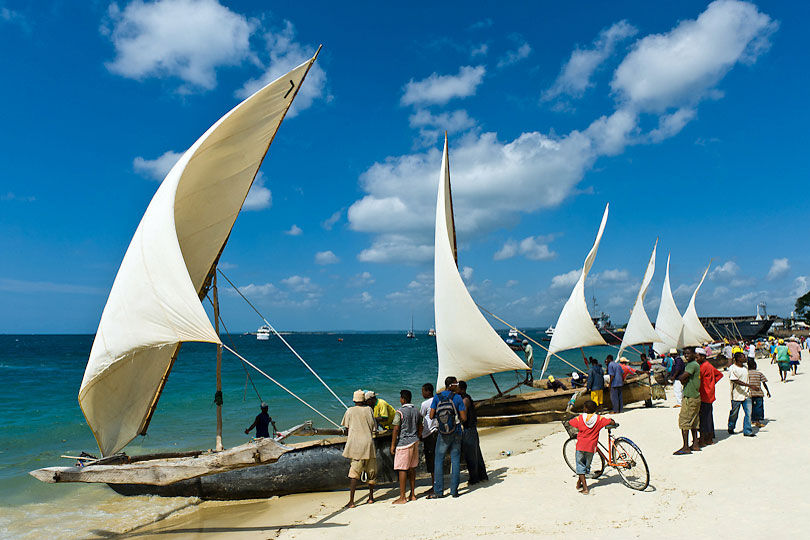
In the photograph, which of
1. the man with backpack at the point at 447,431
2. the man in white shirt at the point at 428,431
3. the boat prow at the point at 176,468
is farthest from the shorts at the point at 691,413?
the boat prow at the point at 176,468

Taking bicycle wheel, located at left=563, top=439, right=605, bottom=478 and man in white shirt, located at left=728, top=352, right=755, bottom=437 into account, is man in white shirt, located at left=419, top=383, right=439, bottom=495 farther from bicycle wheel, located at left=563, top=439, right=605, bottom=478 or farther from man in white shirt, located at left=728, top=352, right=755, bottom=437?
man in white shirt, located at left=728, top=352, right=755, bottom=437

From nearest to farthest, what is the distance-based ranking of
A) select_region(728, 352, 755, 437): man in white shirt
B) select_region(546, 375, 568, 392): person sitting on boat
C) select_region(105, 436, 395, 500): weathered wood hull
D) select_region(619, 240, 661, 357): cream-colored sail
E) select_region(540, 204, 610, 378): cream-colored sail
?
select_region(105, 436, 395, 500): weathered wood hull < select_region(728, 352, 755, 437): man in white shirt < select_region(546, 375, 568, 392): person sitting on boat < select_region(540, 204, 610, 378): cream-colored sail < select_region(619, 240, 661, 357): cream-colored sail

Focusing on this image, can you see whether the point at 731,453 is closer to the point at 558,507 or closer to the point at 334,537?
the point at 558,507

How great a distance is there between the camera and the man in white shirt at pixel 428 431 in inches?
310

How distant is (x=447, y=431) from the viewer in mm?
7449

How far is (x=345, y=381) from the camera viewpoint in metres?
36.0

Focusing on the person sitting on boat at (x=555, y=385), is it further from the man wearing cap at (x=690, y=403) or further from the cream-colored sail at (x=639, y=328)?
the cream-colored sail at (x=639, y=328)

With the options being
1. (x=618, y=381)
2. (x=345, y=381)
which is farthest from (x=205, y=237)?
(x=345, y=381)

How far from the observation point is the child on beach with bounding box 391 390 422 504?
7.55 meters

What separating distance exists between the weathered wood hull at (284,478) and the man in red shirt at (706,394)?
6.50m

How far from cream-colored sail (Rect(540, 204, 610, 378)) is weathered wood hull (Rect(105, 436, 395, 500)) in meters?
12.9

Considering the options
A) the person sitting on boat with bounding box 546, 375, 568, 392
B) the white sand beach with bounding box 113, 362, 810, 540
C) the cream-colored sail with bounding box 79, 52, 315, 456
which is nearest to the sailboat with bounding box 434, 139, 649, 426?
the person sitting on boat with bounding box 546, 375, 568, 392

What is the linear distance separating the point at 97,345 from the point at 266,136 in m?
4.55

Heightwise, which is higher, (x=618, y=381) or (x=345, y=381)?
(x=618, y=381)
